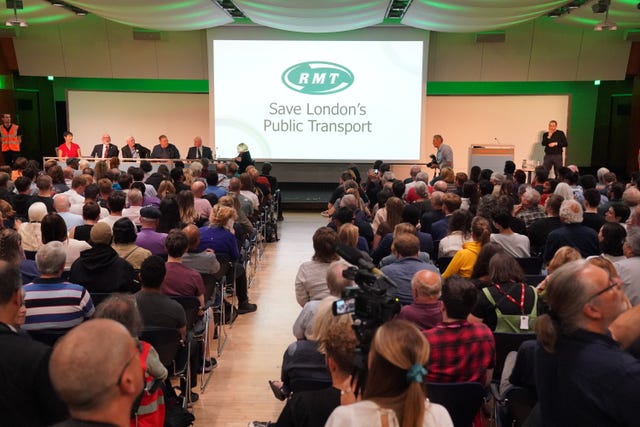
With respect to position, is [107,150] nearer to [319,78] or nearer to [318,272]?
[319,78]

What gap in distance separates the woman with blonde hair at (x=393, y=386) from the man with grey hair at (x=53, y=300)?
2223 millimetres

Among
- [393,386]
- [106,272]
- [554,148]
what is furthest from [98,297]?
[554,148]

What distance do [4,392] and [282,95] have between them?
38.5 feet

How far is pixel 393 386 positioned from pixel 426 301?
69.8 inches

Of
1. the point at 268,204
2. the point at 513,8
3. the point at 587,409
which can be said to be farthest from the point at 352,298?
the point at 513,8

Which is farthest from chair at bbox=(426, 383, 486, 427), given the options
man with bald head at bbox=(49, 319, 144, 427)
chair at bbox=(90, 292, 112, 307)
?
chair at bbox=(90, 292, 112, 307)

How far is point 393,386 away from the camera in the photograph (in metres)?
1.70

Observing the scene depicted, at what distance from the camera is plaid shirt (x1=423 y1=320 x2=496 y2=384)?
2930 mm

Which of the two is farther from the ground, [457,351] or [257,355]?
[457,351]

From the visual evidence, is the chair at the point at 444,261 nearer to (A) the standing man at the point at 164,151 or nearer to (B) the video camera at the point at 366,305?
(B) the video camera at the point at 366,305

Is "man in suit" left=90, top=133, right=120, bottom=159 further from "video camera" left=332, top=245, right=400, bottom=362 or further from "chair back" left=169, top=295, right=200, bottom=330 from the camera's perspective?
"video camera" left=332, top=245, right=400, bottom=362

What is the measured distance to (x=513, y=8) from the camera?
10.3 metres

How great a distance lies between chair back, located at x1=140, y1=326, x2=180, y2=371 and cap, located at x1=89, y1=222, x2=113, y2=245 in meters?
1.07

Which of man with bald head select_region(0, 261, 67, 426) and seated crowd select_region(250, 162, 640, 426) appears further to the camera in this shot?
man with bald head select_region(0, 261, 67, 426)
